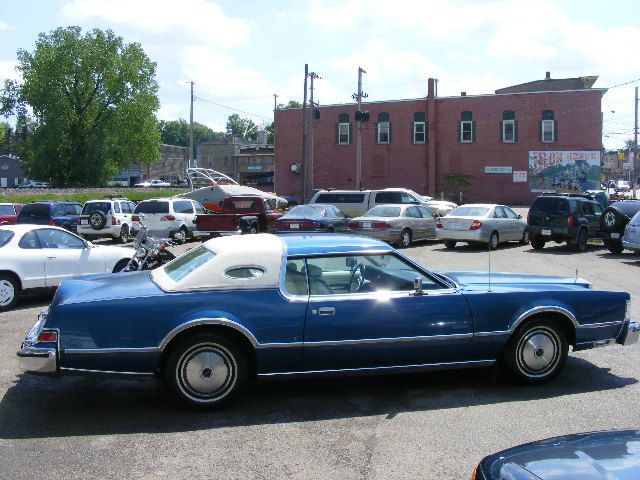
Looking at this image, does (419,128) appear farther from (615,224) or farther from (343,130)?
(615,224)

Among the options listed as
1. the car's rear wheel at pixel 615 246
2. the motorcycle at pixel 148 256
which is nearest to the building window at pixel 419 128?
the car's rear wheel at pixel 615 246

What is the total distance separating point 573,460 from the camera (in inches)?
111

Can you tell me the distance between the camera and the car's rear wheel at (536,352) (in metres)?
6.50

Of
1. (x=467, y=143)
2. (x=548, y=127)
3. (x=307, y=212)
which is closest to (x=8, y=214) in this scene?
(x=307, y=212)

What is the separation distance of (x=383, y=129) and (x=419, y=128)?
9.59ft

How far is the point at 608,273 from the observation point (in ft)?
51.7

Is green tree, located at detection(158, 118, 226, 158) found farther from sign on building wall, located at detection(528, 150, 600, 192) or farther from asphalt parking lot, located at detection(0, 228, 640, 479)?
asphalt parking lot, located at detection(0, 228, 640, 479)

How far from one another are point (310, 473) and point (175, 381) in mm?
1610

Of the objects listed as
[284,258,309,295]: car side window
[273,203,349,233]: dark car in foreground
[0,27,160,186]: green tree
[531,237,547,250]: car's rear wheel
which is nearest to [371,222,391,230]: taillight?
[273,203,349,233]: dark car in foreground

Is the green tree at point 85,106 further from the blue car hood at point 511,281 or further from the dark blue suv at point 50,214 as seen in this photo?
the blue car hood at point 511,281

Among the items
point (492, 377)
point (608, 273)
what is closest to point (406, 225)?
point (608, 273)

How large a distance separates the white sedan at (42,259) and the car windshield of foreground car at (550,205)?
13.6 meters

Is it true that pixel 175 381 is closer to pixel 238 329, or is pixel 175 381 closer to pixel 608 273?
pixel 238 329

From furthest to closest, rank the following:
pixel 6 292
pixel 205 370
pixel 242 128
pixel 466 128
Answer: pixel 242 128 → pixel 466 128 → pixel 6 292 → pixel 205 370
